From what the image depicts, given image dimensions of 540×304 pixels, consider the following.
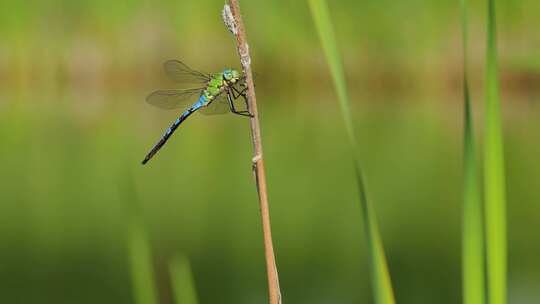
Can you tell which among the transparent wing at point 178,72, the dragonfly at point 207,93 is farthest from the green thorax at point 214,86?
the transparent wing at point 178,72

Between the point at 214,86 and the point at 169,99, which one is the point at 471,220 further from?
the point at 169,99

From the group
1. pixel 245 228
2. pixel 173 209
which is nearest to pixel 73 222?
pixel 173 209

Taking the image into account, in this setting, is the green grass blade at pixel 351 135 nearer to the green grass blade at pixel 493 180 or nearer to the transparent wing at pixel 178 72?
the green grass blade at pixel 493 180

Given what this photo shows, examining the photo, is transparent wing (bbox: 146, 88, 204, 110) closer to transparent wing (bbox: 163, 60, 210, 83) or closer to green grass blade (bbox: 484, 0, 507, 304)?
transparent wing (bbox: 163, 60, 210, 83)

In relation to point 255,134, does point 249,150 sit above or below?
below

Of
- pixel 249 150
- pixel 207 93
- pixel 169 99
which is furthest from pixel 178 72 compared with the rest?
pixel 249 150
